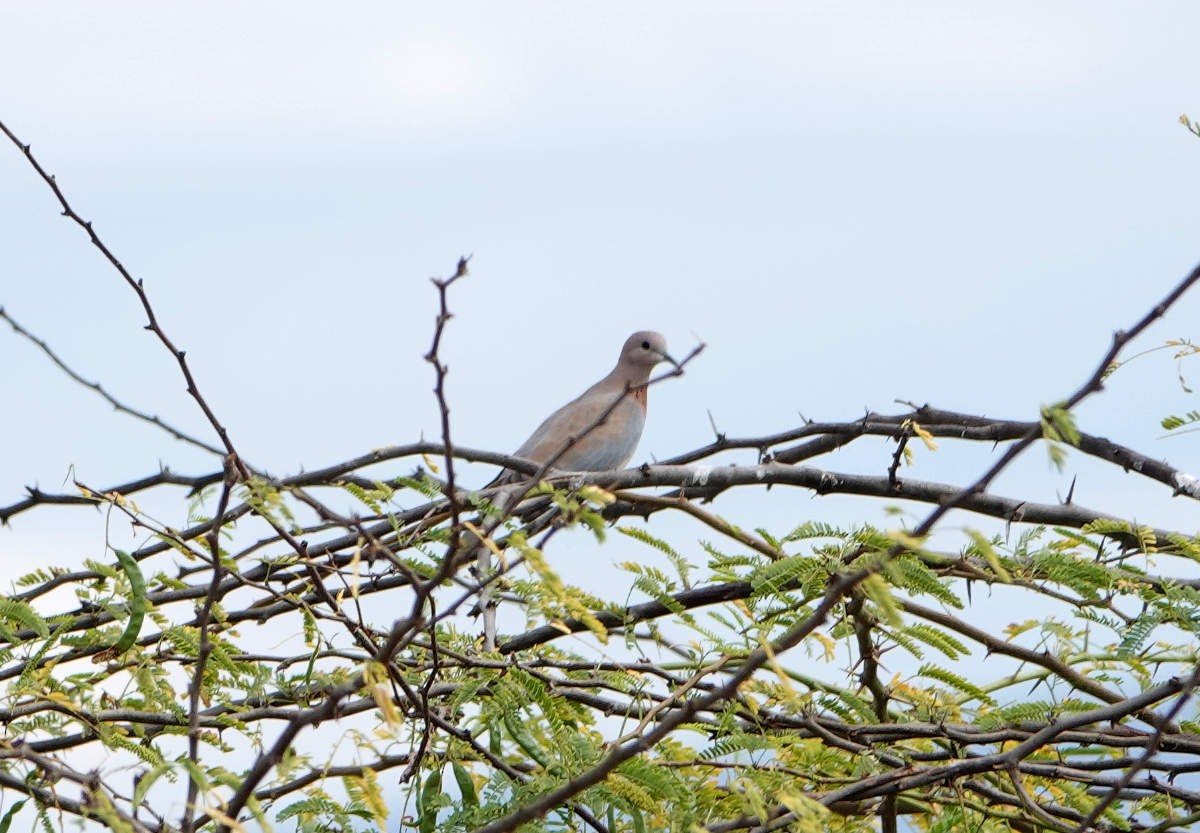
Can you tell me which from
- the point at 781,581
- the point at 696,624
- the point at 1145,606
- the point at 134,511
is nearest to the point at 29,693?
the point at 134,511

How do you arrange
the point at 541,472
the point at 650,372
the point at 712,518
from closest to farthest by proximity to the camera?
the point at 541,472
the point at 712,518
the point at 650,372

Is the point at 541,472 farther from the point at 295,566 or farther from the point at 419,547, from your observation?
the point at 295,566

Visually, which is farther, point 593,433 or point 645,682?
point 593,433

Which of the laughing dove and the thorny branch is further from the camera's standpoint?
the laughing dove

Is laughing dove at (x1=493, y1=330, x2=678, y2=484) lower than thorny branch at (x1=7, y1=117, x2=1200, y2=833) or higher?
higher

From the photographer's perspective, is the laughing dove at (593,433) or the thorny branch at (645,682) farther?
the laughing dove at (593,433)

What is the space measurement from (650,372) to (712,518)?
5892mm

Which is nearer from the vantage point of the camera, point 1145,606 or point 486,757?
point 486,757

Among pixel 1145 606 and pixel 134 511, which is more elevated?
pixel 134 511

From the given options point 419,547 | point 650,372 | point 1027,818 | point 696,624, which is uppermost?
point 650,372

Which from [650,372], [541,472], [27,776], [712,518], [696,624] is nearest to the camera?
[541,472]

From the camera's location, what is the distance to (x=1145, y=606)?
386cm

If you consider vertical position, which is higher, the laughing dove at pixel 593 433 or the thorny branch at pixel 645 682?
the laughing dove at pixel 593 433

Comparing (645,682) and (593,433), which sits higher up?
(593,433)
